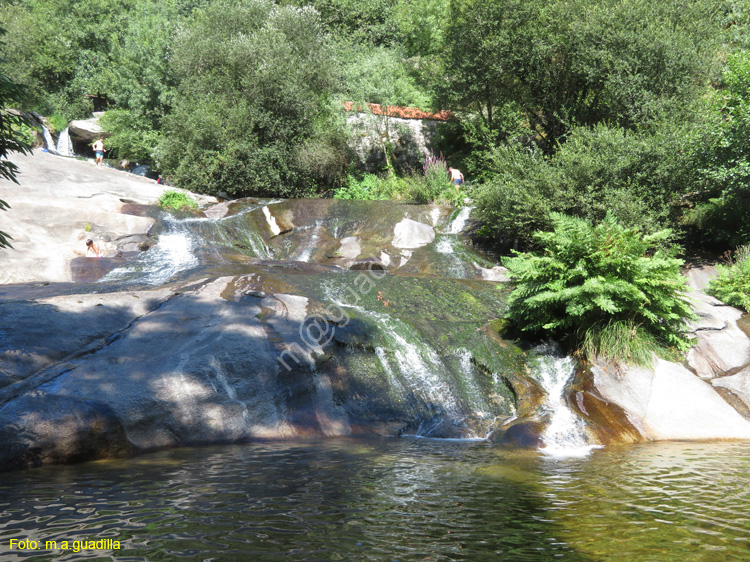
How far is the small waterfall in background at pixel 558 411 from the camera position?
23.8 feet

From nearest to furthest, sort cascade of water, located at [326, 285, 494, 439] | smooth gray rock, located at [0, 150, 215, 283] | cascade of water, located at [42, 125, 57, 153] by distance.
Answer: cascade of water, located at [326, 285, 494, 439] < smooth gray rock, located at [0, 150, 215, 283] < cascade of water, located at [42, 125, 57, 153]

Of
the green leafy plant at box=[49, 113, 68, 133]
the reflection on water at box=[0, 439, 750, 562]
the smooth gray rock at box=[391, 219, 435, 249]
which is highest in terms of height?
the green leafy plant at box=[49, 113, 68, 133]

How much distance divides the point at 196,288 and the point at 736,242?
13.1 meters

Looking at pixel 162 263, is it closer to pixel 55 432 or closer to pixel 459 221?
pixel 55 432

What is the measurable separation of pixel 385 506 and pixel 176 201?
14.6 m

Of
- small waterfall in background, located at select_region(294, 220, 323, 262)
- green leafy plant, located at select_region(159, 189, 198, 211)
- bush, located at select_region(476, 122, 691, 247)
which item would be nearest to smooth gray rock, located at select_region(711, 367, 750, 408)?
bush, located at select_region(476, 122, 691, 247)

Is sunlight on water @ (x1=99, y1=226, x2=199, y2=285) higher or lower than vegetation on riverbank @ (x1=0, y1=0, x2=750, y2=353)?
lower

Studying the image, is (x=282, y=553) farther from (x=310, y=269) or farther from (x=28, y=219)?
(x=28, y=219)

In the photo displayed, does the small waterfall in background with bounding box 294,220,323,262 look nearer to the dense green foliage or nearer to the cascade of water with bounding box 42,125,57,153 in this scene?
the dense green foliage

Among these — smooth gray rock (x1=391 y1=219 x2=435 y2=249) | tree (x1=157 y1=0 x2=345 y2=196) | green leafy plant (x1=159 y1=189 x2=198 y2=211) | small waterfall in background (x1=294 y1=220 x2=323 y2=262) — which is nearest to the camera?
small waterfall in background (x1=294 y1=220 x2=323 y2=262)

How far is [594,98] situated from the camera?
20.2 m

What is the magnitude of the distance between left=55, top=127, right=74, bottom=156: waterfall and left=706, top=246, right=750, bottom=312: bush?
30.5 m

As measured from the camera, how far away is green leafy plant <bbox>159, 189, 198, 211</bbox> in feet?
54.2

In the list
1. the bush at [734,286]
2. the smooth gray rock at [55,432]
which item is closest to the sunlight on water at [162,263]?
the smooth gray rock at [55,432]
